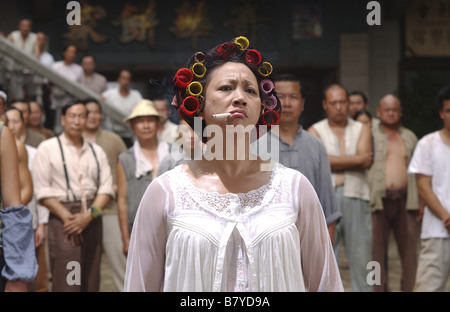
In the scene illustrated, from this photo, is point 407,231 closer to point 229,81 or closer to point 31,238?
point 31,238

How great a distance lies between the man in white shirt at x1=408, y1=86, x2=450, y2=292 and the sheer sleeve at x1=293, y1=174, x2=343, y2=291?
3921 millimetres

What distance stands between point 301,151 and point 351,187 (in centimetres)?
165

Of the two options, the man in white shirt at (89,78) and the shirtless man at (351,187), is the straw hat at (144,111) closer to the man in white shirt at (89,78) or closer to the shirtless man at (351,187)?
the shirtless man at (351,187)

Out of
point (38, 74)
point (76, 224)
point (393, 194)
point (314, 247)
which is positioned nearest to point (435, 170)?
point (393, 194)

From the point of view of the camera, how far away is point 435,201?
6406 millimetres

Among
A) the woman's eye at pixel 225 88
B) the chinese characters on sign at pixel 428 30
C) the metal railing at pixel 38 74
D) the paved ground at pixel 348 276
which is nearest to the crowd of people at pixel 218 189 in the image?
the woman's eye at pixel 225 88

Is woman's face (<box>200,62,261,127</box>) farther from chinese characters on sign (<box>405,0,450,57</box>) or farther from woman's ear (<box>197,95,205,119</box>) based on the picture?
Result: chinese characters on sign (<box>405,0,450,57</box>)

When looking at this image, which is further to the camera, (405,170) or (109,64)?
(109,64)

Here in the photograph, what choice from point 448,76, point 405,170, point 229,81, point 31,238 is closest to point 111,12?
point 448,76

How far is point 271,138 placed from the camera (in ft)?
17.8

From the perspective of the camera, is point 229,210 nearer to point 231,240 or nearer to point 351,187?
point 231,240

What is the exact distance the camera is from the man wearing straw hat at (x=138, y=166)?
21.7 feet

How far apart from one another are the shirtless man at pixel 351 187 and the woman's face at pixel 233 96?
4201 mm
